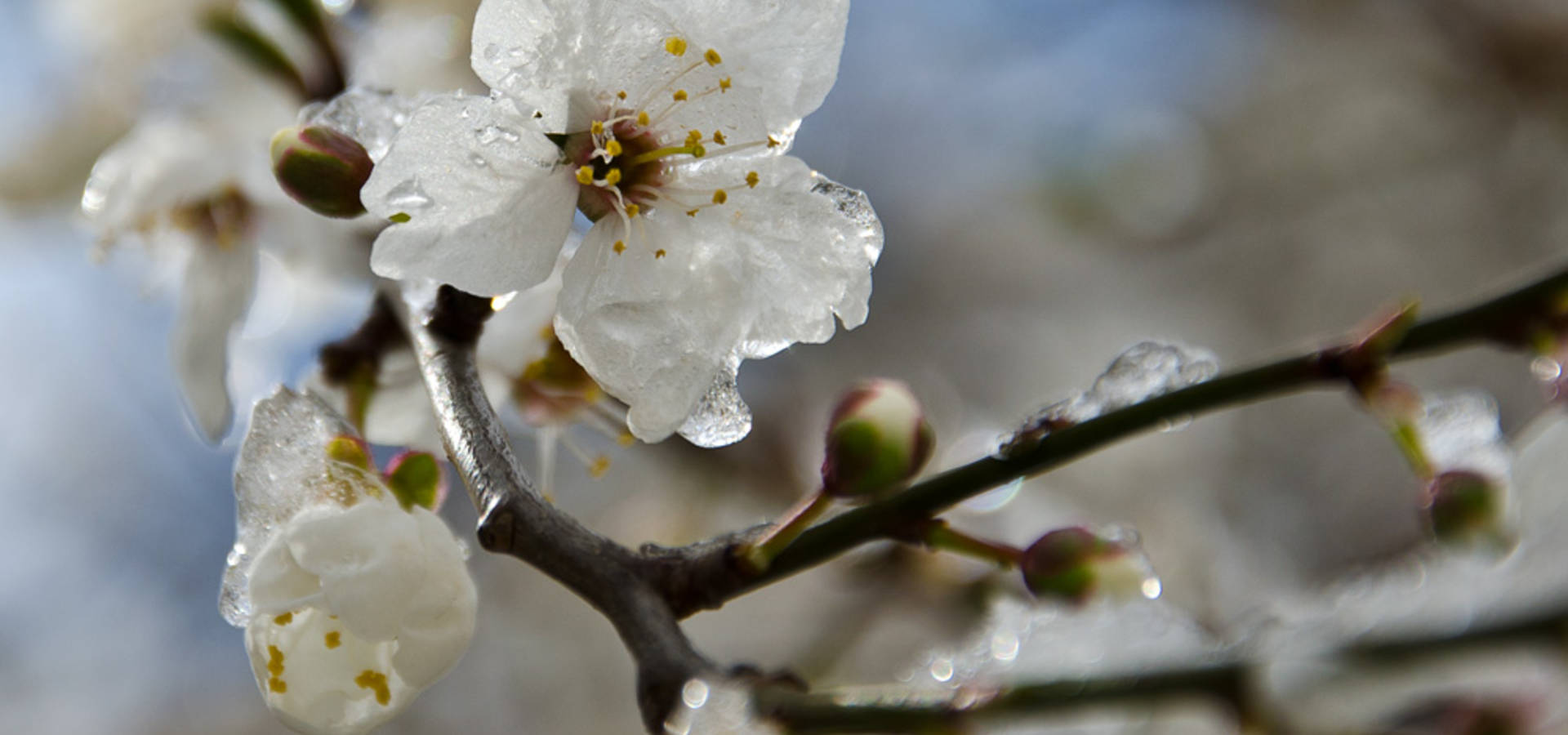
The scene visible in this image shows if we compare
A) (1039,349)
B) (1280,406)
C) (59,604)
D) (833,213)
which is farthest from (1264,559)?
(59,604)

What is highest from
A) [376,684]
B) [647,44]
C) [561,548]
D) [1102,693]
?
[647,44]

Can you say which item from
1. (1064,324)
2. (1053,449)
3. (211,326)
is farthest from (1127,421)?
(1064,324)

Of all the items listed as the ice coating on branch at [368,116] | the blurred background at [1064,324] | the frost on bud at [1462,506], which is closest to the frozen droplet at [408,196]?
the ice coating on branch at [368,116]

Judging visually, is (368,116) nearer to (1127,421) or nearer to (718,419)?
(718,419)

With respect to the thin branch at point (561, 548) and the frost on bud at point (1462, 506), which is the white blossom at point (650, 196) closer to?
the thin branch at point (561, 548)

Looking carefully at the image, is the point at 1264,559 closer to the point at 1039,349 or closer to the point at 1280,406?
the point at 1280,406
